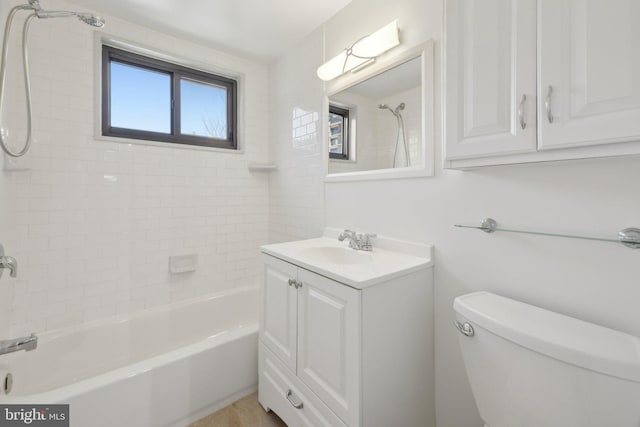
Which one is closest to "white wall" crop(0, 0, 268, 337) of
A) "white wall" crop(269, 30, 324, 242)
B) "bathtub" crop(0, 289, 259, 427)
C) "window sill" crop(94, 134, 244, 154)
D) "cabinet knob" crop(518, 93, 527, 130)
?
"window sill" crop(94, 134, 244, 154)

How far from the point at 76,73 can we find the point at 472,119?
2375mm

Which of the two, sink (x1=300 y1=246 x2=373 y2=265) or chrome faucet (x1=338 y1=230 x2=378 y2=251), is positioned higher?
chrome faucet (x1=338 y1=230 x2=378 y2=251)

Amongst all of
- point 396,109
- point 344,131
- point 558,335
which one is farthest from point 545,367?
point 344,131

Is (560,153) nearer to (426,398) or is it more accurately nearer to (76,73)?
(426,398)

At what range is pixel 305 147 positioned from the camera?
85.2 inches

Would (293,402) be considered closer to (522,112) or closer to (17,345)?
(17,345)

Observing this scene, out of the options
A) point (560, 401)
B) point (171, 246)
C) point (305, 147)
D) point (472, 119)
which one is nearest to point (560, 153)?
point (472, 119)

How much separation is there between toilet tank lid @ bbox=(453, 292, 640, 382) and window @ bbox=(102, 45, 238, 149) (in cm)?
234

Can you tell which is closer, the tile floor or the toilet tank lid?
the toilet tank lid

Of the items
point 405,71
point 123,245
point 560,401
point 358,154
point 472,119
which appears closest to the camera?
point 560,401

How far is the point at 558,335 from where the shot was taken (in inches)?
29.4

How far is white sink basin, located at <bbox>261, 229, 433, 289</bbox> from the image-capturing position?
1.05 meters

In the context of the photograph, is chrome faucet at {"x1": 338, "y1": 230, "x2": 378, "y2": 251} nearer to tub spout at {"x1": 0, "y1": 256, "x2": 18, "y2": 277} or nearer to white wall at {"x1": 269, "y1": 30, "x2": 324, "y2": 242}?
white wall at {"x1": 269, "y1": 30, "x2": 324, "y2": 242}

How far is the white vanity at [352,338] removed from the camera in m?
1.00
